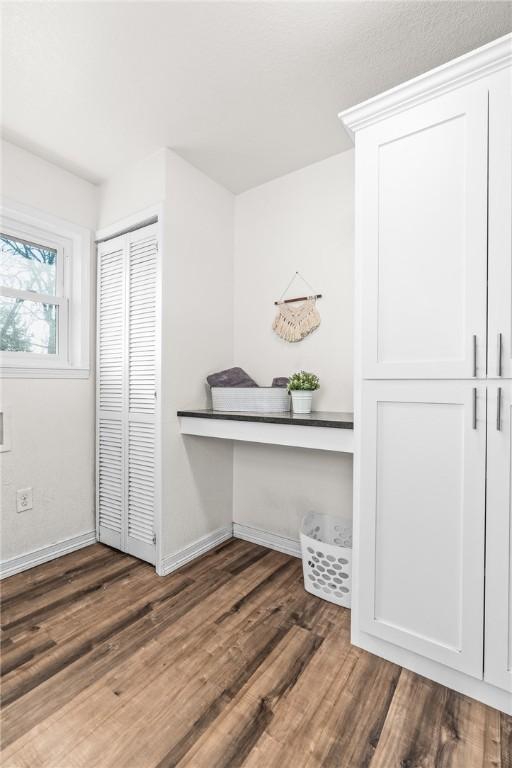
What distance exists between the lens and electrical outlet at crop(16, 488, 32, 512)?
84.7 inches

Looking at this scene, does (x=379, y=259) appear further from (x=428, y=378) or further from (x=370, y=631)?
(x=370, y=631)

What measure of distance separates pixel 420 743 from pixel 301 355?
5.86ft

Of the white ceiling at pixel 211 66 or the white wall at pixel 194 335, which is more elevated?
the white ceiling at pixel 211 66

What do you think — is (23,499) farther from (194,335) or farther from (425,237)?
(425,237)

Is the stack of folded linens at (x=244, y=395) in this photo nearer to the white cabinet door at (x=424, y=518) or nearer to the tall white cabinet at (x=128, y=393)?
the tall white cabinet at (x=128, y=393)

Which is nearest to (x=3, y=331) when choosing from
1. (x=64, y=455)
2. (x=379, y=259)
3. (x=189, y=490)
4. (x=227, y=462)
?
(x=64, y=455)

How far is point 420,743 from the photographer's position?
44.3 inches

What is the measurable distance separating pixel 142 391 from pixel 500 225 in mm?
1909

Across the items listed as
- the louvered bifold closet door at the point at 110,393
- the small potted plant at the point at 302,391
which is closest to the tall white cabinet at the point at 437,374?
the small potted plant at the point at 302,391

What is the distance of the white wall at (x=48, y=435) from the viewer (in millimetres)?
2127

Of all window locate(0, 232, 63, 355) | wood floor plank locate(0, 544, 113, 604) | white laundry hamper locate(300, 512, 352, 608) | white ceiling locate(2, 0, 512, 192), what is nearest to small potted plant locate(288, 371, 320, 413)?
white laundry hamper locate(300, 512, 352, 608)

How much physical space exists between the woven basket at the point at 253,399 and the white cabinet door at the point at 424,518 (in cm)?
69

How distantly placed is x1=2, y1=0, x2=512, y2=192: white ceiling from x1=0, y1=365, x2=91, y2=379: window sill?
1.28 m

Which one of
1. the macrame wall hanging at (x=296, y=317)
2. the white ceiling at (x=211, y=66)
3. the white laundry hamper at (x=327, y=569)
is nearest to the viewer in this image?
the white ceiling at (x=211, y=66)
